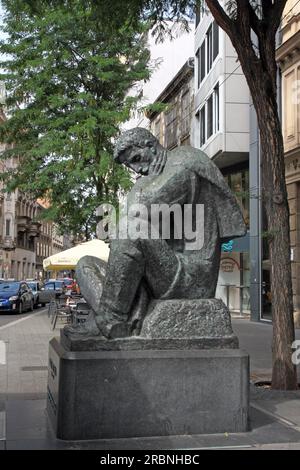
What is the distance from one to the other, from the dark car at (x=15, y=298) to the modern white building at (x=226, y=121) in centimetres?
901

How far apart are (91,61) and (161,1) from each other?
12.3 meters

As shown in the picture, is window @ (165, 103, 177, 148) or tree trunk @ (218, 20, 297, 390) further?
window @ (165, 103, 177, 148)

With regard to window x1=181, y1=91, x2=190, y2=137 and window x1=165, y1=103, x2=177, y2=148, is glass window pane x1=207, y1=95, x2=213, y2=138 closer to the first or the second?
window x1=181, y1=91, x2=190, y2=137

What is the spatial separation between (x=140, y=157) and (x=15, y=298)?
23.2 meters

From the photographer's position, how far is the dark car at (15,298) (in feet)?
89.4

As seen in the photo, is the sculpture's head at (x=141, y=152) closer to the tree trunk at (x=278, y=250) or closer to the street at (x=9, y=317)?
the tree trunk at (x=278, y=250)

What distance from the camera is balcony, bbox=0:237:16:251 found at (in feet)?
222

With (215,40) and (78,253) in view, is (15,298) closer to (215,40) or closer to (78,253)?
(78,253)

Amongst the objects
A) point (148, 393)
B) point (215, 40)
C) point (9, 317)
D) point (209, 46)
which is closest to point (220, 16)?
point (148, 393)


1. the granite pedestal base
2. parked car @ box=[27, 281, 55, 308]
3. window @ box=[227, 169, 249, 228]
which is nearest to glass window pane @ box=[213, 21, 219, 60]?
window @ box=[227, 169, 249, 228]

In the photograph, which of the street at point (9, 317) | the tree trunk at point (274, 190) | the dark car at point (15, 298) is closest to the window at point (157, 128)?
the dark car at point (15, 298)

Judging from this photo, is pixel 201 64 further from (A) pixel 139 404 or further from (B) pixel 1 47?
(A) pixel 139 404

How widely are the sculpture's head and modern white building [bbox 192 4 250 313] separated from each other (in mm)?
15710
